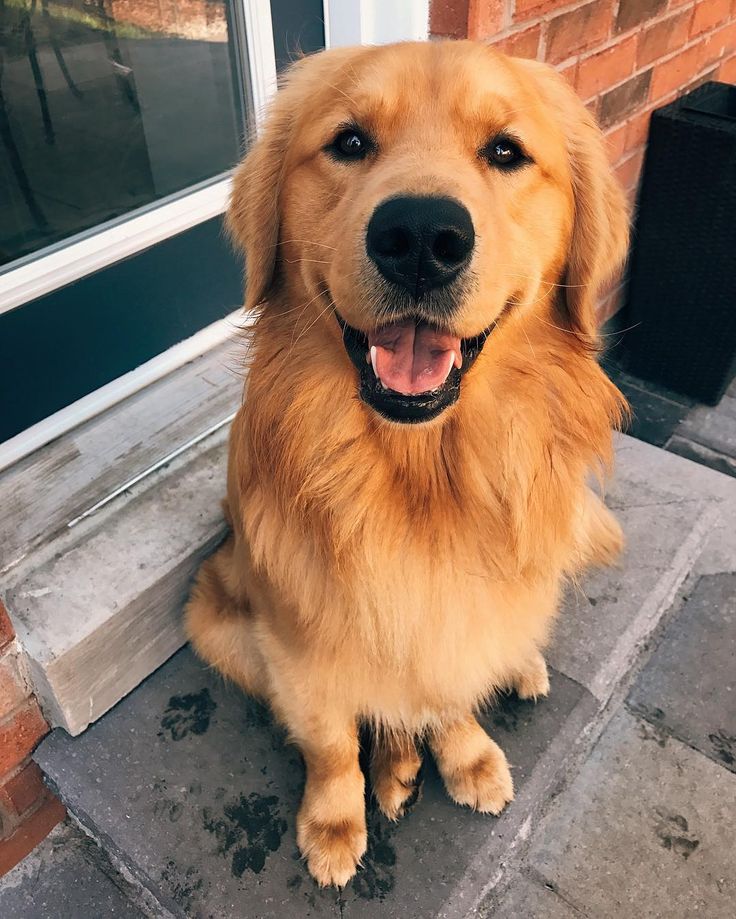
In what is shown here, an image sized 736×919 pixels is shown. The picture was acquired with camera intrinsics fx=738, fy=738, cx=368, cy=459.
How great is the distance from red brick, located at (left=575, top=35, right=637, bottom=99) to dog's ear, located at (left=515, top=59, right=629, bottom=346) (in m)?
1.27

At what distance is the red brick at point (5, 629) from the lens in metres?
1.79

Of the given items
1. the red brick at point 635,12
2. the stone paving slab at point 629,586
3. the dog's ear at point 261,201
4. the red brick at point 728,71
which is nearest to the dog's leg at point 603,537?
the stone paving slab at point 629,586

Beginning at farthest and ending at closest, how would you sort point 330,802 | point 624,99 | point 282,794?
point 624,99 < point 282,794 < point 330,802

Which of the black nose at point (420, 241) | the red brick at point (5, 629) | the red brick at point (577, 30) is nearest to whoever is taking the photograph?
the black nose at point (420, 241)

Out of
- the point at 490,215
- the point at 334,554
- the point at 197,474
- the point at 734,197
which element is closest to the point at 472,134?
the point at 490,215

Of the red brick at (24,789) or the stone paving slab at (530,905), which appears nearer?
the stone paving slab at (530,905)

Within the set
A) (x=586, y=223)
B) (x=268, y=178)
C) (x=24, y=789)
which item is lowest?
(x=24, y=789)

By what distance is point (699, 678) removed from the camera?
2346 millimetres

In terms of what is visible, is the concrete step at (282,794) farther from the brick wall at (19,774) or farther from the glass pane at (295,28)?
the glass pane at (295,28)

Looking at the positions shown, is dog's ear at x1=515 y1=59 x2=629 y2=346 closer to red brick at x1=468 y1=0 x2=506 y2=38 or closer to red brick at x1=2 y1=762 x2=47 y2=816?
red brick at x1=468 y1=0 x2=506 y2=38

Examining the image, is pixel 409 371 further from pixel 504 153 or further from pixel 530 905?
pixel 530 905

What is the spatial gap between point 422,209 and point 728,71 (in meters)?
3.63

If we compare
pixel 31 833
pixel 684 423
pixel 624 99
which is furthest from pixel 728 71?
pixel 31 833

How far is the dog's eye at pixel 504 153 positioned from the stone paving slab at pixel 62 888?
2017mm
